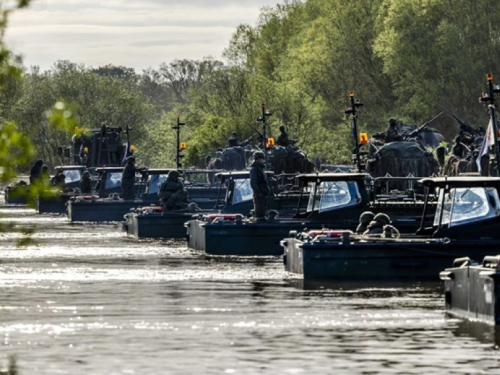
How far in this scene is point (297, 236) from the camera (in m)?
35.0

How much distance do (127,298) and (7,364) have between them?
10160 millimetres

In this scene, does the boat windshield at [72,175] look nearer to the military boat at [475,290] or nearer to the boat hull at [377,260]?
the boat hull at [377,260]

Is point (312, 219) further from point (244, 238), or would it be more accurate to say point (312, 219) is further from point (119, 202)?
point (119, 202)

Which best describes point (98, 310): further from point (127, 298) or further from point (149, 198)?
point (149, 198)

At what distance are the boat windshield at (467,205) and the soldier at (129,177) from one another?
32499mm

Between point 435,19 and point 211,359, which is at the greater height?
point 435,19

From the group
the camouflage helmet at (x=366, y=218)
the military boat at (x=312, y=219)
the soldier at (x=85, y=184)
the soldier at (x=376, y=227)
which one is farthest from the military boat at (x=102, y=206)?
the soldier at (x=376, y=227)

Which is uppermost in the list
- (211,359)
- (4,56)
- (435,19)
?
(435,19)

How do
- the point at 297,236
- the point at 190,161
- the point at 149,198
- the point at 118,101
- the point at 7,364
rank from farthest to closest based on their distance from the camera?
the point at 118,101
the point at 190,161
the point at 149,198
the point at 297,236
the point at 7,364

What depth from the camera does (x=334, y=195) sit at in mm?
40156

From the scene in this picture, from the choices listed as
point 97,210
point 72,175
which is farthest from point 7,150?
point 72,175

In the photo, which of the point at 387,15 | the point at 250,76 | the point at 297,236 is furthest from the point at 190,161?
the point at 297,236

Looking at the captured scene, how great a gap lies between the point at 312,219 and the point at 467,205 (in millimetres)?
7981

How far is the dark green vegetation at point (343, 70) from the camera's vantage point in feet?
298
